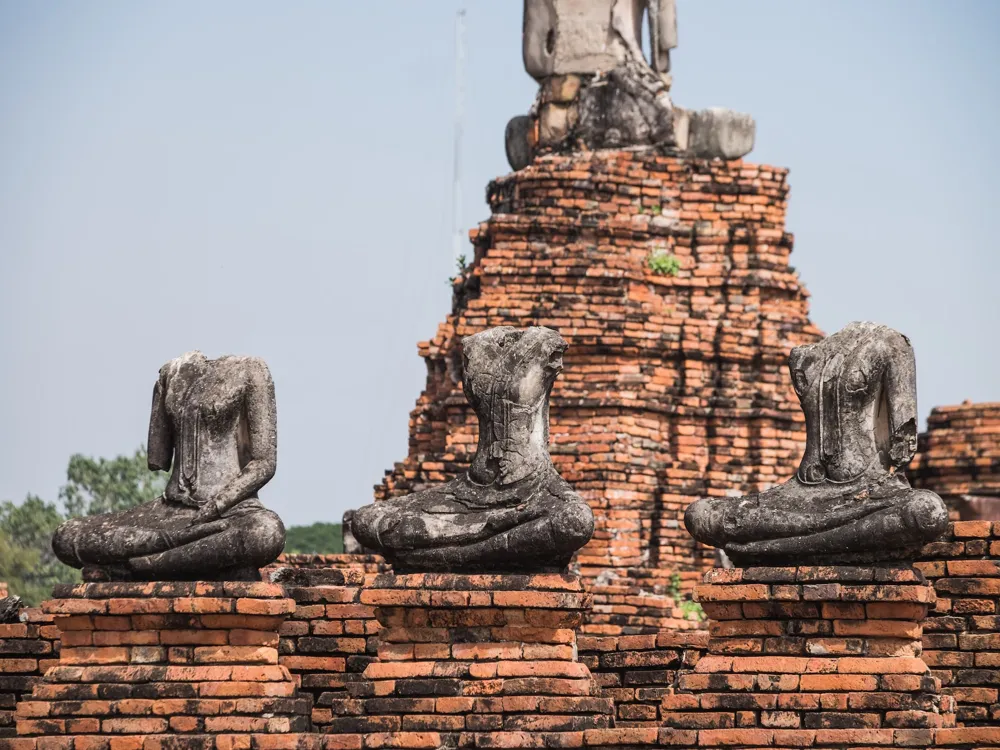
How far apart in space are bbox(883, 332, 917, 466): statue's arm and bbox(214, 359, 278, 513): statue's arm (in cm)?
378

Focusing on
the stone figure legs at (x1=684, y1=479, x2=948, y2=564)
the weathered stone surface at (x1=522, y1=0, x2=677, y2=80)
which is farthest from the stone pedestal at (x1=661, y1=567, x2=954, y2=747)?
the weathered stone surface at (x1=522, y1=0, x2=677, y2=80)

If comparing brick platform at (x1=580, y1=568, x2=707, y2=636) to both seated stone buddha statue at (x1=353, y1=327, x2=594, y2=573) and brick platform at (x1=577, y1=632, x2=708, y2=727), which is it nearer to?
brick platform at (x1=577, y1=632, x2=708, y2=727)

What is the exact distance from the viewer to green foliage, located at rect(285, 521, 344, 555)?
46.6 metres

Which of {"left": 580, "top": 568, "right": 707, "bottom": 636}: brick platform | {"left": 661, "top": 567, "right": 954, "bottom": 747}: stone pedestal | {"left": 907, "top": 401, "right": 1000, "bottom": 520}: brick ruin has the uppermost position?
{"left": 907, "top": 401, "right": 1000, "bottom": 520}: brick ruin

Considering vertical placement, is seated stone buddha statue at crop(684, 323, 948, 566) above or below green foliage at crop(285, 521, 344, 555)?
below

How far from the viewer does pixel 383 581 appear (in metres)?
17.4

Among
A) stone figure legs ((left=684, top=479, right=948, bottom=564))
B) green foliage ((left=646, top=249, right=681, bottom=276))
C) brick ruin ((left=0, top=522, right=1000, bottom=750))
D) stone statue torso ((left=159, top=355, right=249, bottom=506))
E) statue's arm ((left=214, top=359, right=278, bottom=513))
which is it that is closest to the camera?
brick ruin ((left=0, top=522, right=1000, bottom=750))

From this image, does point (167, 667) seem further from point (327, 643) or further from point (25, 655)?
point (25, 655)

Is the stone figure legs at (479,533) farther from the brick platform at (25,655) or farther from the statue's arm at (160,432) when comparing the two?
the brick platform at (25,655)

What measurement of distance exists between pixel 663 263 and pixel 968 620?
10674 mm

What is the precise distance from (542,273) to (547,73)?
251cm

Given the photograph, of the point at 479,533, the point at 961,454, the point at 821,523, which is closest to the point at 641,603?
the point at 961,454

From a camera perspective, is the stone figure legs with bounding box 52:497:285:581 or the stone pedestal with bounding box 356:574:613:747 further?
the stone figure legs with bounding box 52:497:285:581

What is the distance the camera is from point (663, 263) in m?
28.1
